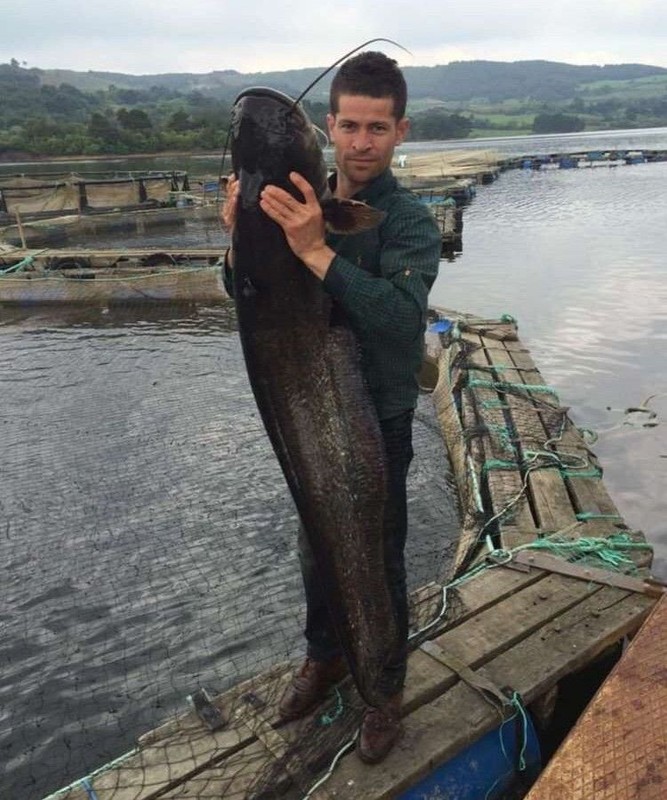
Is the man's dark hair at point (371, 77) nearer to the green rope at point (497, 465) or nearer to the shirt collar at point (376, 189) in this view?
the shirt collar at point (376, 189)

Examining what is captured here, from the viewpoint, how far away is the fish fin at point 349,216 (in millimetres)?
2574

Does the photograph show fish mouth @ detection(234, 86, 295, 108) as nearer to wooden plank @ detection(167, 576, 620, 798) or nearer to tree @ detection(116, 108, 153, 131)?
wooden plank @ detection(167, 576, 620, 798)

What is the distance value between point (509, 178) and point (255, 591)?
59.1 m

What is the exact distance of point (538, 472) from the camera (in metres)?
6.65

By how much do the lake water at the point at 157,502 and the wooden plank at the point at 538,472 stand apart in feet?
3.95

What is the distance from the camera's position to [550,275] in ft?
69.2

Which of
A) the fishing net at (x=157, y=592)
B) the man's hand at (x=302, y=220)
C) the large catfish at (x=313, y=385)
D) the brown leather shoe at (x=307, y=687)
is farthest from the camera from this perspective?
the brown leather shoe at (x=307, y=687)

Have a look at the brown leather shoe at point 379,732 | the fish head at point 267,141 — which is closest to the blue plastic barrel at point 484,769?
the brown leather shoe at point 379,732

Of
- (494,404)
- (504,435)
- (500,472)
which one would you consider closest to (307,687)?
(500,472)

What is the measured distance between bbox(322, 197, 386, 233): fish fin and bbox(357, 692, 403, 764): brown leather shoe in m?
2.17

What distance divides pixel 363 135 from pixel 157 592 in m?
5.05

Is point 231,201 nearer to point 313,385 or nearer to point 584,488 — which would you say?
point 313,385

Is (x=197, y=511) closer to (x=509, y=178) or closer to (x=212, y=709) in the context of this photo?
(x=212, y=709)

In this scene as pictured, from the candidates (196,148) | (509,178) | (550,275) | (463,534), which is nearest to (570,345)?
(550,275)
